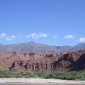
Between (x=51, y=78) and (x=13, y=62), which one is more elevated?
(x=13, y=62)

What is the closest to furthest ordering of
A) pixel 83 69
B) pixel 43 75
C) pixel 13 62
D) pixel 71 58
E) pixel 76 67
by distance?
pixel 43 75, pixel 83 69, pixel 76 67, pixel 71 58, pixel 13 62

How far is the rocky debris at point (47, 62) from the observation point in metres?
73.7

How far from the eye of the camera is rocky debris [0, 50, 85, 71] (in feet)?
242

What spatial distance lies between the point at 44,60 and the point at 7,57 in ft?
33.7

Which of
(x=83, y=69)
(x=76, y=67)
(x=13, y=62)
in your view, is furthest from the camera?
(x=13, y=62)

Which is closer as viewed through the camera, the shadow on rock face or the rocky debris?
the shadow on rock face

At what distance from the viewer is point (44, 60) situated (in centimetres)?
8044

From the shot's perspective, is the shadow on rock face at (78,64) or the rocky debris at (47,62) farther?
the rocky debris at (47,62)

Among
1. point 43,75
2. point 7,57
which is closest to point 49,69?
point 7,57

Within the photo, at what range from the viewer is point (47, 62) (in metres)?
78.0

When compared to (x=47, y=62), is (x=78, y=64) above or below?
below

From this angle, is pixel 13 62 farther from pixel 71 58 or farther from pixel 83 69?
pixel 83 69

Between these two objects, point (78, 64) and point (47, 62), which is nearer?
point (78, 64)

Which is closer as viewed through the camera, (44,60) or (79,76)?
(79,76)
